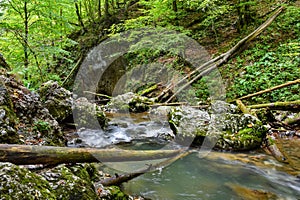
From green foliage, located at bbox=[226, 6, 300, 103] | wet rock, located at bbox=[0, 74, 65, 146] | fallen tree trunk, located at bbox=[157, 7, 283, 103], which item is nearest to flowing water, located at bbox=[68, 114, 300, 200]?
wet rock, located at bbox=[0, 74, 65, 146]

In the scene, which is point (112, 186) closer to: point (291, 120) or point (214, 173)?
point (214, 173)

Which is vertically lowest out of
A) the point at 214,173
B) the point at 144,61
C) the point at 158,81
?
the point at 214,173

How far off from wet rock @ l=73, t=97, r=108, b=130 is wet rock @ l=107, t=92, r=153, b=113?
2.82m

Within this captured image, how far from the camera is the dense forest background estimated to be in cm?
715

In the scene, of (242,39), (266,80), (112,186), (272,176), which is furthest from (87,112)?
(242,39)

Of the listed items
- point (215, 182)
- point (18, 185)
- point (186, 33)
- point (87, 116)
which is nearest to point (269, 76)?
point (186, 33)

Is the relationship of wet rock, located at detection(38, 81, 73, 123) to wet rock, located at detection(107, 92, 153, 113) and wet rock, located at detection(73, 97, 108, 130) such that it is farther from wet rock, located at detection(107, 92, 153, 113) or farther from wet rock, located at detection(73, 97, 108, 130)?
wet rock, located at detection(107, 92, 153, 113)

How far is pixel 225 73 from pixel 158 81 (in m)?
3.66

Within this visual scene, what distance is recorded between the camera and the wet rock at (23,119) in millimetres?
3318

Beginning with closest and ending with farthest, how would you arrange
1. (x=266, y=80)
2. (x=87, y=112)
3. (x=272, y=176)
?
1. (x=272, y=176)
2. (x=87, y=112)
3. (x=266, y=80)

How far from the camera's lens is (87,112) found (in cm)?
754

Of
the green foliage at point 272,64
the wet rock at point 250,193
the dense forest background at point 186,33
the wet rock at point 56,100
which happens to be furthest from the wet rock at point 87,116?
the green foliage at point 272,64

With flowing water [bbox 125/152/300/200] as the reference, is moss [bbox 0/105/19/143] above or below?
above

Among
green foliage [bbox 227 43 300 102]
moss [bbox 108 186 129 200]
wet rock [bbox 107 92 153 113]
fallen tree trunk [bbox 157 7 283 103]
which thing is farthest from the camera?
fallen tree trunk [bbox 157 7 283 103]
